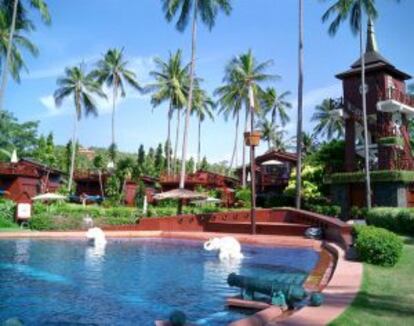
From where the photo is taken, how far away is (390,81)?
34656 mm

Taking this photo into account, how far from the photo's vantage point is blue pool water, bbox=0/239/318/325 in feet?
28.9

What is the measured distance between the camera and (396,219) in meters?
21.5

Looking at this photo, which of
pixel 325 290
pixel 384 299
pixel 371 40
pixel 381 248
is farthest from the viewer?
pixel 371 40

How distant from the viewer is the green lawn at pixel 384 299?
7.29 m

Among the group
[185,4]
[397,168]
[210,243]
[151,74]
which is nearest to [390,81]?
[397,168]

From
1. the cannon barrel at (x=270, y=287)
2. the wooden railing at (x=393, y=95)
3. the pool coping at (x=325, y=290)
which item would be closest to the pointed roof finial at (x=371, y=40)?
the wooden railing at (x=393, y=95)

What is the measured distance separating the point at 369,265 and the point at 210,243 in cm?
724

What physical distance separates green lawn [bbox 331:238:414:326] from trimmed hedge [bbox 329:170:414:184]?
1757 cm

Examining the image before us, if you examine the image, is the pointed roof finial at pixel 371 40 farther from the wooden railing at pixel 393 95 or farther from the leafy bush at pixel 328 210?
the leafy bush at pixel 328 210

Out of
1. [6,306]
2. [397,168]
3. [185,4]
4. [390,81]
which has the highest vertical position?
[185,4]

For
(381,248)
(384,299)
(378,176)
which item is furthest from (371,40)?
(384,299)

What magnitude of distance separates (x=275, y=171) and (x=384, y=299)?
120 ft

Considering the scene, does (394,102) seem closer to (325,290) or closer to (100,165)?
(325,290)

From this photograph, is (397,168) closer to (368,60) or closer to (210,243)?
(368,60)
